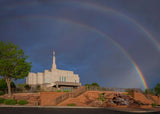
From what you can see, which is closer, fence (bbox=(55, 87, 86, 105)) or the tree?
fence (bbox=(55, 87, 86, 105))

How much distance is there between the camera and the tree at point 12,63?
40.0 metres

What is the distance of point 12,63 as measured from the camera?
40.9 meters

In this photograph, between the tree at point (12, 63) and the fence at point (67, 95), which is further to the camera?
the tree at point (12, 63)

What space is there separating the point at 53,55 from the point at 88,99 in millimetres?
48037

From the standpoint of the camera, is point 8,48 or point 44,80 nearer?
point 8,48

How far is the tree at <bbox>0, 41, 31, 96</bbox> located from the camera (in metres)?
40.0

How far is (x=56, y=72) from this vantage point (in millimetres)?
69500

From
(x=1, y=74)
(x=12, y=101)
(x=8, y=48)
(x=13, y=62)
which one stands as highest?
(x=8, y=48)

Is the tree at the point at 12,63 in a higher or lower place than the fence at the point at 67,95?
higher

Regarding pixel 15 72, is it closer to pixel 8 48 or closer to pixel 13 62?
pixel 13 62

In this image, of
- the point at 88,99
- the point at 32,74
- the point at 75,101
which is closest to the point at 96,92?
the point at 88,99

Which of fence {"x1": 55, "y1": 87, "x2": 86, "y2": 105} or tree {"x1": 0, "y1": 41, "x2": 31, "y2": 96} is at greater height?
tree {"x1": 0, "y1": 41, "x2": 31, "y2": 96}

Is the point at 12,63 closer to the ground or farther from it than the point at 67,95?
farther from it

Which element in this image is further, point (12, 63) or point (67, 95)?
point (12, 63)
